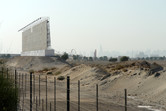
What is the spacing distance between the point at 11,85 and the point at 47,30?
96366 mm

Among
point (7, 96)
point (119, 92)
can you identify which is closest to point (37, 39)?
point (119, 92)

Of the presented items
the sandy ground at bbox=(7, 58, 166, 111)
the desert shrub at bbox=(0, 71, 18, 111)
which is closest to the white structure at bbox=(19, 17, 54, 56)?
the sandy ground at bbox=(7, 58, 166, 111)

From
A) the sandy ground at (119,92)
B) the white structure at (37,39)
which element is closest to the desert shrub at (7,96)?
the sandy ground at (119,92)

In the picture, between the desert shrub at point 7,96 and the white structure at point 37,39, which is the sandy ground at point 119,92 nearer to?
the desert shrub at point 7,96

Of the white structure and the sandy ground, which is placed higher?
the white structure

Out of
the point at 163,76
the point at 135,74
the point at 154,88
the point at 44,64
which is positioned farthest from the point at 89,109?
the point at 44,64

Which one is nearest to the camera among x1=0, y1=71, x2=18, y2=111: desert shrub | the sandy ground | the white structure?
x1=0, y1=71, x2=18, y2=111: desert shrub

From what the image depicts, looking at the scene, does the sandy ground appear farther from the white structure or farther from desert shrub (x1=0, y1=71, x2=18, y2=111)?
the white structure

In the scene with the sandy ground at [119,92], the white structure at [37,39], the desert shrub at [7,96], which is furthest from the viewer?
the white structure at [37,39]

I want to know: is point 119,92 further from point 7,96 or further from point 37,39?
point 37,39

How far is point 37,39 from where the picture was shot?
395 feet

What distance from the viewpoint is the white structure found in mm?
107275

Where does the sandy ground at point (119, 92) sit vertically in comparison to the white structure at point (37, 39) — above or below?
below

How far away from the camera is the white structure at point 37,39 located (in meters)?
107
